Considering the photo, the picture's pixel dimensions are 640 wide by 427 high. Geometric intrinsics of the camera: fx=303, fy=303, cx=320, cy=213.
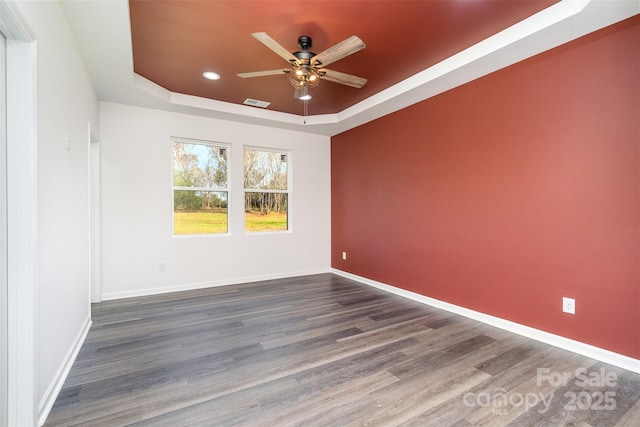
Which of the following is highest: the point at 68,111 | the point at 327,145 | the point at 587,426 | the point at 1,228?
the point at 327,145

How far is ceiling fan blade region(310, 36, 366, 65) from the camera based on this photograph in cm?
215

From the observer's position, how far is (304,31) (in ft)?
8.46

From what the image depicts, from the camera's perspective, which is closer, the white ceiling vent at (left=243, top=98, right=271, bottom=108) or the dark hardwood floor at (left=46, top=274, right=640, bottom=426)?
the dark hardwood floor at (left=46, top=274, right=640, bottom=426)

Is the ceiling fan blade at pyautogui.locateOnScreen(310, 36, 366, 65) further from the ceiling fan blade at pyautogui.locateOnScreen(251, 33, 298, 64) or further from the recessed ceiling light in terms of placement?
the recessed ceiling light

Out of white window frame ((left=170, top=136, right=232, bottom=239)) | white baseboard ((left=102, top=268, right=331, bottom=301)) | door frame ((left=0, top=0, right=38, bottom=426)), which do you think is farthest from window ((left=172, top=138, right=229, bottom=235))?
door frame ((left=0, top=0, right=38, bottom=426))

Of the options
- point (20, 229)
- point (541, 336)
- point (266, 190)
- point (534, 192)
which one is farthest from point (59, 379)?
point (534, 192)

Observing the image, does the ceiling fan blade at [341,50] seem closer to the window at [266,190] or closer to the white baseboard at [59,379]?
the window at [266,190]

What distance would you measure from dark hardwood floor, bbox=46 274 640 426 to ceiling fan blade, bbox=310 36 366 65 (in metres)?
2.37

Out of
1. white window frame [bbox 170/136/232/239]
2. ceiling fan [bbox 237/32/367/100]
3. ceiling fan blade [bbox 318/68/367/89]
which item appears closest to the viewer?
ceiling fan [bbox 237/32/367/100]

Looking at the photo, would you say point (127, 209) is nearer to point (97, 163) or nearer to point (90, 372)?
point (97, 163)

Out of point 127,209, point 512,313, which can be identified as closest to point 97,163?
point 127,209

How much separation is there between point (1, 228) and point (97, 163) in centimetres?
275

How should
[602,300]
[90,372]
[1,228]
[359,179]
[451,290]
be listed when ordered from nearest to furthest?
1. [1,228]
2. [90,372]
3. [602,300]
4. [451,290]
5. [359,179]

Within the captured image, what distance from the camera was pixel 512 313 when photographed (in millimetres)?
2939
